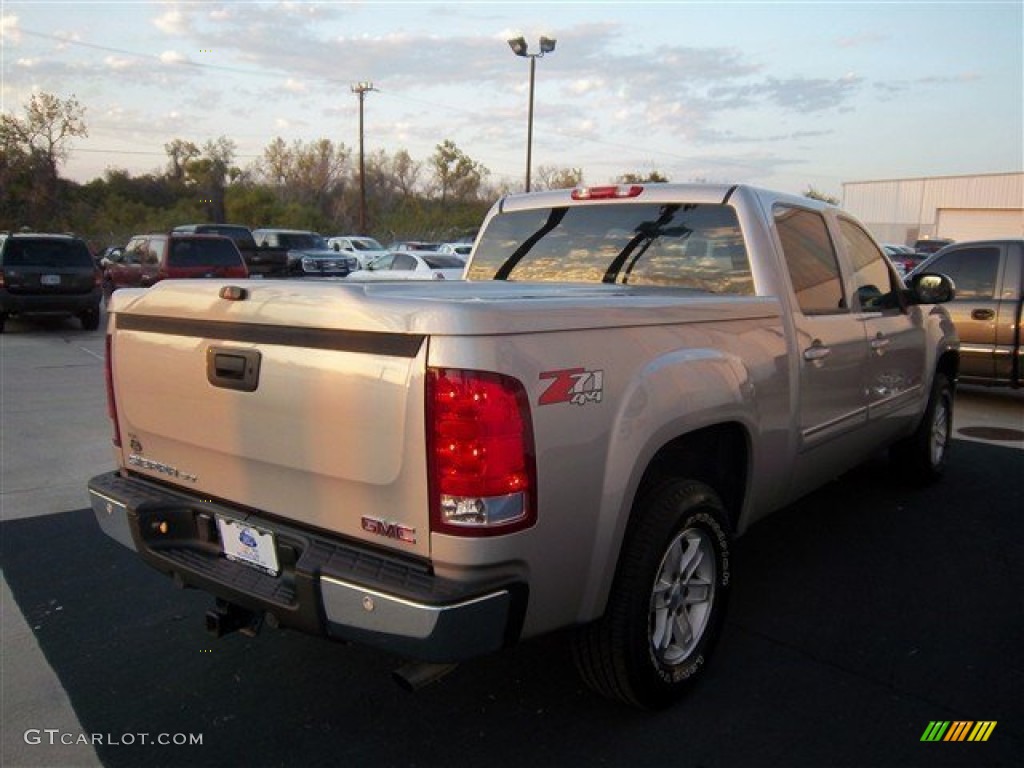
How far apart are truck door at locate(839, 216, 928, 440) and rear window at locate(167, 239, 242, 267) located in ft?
45.3

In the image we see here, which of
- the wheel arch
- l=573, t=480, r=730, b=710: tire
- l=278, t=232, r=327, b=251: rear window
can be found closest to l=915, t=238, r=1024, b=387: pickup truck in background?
the wheel arch

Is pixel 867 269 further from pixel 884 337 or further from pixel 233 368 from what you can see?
pixel 233 368

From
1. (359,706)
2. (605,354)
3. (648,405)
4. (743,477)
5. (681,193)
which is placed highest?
(681,193)

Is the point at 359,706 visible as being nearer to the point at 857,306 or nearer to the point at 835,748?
the point at 835,748

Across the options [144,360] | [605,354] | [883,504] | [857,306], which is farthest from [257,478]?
[883,504]

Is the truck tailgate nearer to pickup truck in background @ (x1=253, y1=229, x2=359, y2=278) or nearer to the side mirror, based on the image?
the side mirror

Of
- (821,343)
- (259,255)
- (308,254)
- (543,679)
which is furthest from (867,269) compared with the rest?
(259,255)

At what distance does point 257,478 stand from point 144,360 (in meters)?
0.77

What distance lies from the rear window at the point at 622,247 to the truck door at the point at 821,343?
306 mm

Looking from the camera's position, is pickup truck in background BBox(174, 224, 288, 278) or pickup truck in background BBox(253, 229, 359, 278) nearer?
pickup truck in background BBox(174, 224, 288, 278)

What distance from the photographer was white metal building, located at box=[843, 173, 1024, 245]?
6226 cm

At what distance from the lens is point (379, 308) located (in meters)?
2.23

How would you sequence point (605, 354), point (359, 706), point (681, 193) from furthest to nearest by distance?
point (681, 193)
point (359, 706)
point (605, 354)

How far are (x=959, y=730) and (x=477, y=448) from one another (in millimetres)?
2090
